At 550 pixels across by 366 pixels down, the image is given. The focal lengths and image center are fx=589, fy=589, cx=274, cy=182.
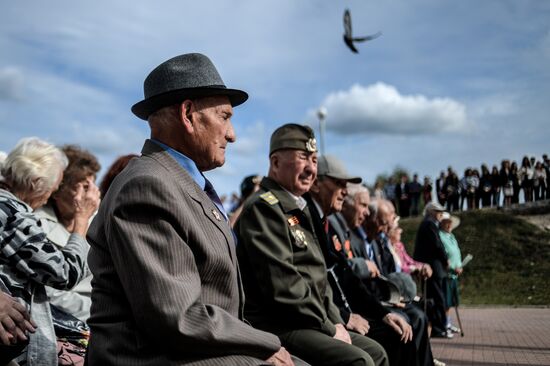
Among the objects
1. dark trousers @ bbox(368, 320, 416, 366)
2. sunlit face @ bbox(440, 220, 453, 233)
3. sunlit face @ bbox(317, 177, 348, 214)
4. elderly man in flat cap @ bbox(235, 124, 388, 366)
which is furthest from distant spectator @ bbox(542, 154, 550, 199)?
elderly man in flat cap @ bbox(235, 124, 388, 366)

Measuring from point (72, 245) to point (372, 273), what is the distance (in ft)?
9.28

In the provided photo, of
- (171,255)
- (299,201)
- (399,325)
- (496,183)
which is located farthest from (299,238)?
(496,183)

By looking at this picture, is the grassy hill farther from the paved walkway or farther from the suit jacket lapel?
the suit jacket lapel

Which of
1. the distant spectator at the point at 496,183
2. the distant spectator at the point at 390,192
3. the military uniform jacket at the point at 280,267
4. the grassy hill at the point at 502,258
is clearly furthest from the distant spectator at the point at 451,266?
the distant spectator at the point at 390,192

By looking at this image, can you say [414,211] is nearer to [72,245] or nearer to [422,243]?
[422,243]

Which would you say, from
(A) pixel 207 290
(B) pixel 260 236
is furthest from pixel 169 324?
(B) pixel 260 236

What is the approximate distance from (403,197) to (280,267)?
27.5 m

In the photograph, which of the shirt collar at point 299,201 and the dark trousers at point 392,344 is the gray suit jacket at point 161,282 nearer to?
the shirt collar at point 299,201

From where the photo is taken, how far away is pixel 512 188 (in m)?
26.8

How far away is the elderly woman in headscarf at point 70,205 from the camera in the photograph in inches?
151

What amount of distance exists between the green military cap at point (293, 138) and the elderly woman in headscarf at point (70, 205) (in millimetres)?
1315

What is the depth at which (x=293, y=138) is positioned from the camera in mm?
4418

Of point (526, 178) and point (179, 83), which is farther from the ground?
point (526, 178)

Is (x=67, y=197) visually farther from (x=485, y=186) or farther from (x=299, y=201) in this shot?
(x=485, y=186)
